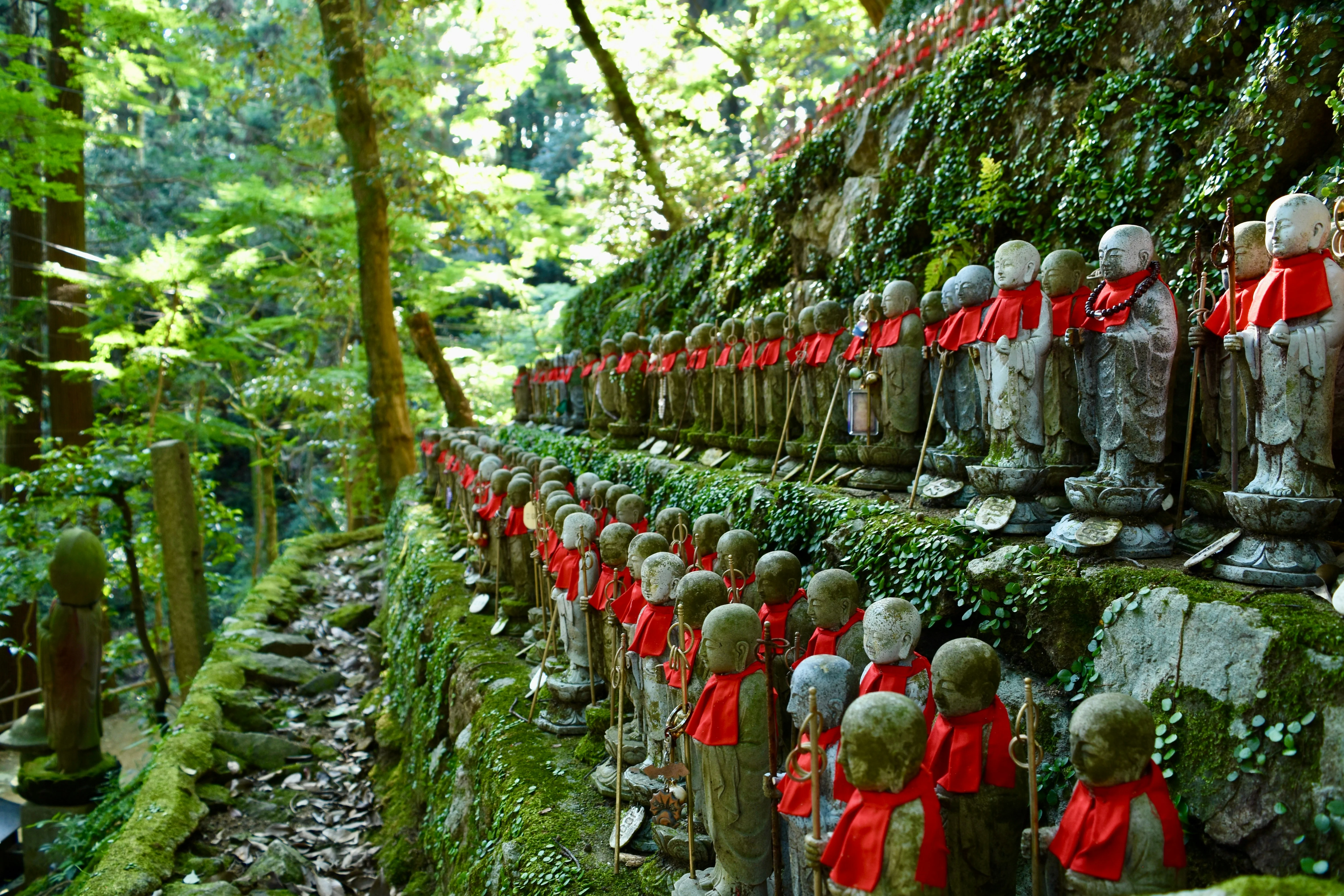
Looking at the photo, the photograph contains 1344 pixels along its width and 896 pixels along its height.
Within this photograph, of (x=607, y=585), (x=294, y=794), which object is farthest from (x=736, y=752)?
(x=294, y=794)

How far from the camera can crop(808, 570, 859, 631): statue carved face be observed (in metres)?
3.12

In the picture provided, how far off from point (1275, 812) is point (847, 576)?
145cm

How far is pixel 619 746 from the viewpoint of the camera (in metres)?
3.51

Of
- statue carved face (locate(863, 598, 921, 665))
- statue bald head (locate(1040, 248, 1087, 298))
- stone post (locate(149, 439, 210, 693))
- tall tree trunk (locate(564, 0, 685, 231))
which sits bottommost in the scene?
stone post (locate(149, 439, 210, 693))

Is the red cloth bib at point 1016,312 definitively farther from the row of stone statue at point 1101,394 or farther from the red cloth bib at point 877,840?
the red cloth bib at point 877,840

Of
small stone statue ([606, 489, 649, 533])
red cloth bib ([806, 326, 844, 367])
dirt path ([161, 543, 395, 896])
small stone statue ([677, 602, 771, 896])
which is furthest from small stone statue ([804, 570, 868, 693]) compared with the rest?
dirt path ([161, 543, 395, 896])

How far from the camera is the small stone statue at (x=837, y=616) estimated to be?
10.2ft

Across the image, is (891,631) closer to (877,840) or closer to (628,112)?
(877,840)

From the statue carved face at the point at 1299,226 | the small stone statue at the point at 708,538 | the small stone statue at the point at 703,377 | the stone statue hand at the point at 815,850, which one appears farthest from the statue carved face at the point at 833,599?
the small stone statue at the point at 703,377

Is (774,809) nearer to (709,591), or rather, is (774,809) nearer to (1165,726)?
(709,591)

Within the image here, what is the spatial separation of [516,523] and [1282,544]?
5.01m

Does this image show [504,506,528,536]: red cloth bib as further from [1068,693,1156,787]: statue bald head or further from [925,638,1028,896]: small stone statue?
[1068,693,1156,787]: statue bald head

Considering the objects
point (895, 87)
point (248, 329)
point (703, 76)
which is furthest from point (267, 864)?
point (703, 76)

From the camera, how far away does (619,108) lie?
1582cm
